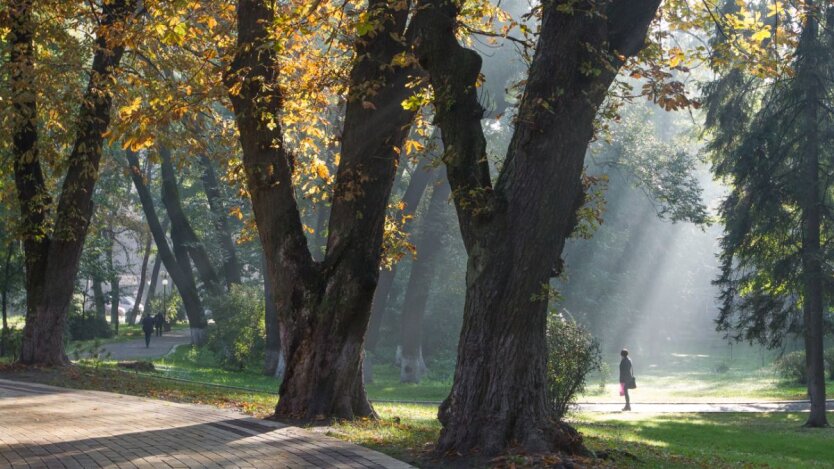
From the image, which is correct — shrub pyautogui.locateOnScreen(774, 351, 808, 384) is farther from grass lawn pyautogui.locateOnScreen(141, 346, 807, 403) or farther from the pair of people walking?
the pair of people walking

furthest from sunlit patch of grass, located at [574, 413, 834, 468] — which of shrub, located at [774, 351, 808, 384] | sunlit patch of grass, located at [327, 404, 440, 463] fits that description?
shrub, located at [774, 351, 808, 384]

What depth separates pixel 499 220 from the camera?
29.5ft

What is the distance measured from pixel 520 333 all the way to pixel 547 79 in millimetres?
2365

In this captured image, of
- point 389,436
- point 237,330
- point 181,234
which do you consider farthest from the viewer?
point 181,234

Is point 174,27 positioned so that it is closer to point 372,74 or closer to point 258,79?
point 258,79

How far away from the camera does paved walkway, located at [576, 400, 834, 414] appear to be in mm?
27198

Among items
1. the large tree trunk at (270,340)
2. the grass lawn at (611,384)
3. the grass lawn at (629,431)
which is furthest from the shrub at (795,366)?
the large tree trunk at (270,340)

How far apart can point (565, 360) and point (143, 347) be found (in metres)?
33.4

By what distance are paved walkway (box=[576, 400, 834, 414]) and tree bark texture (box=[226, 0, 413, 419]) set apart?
15.4 m

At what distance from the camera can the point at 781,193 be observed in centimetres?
2483

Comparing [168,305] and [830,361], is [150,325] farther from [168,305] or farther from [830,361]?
[830,361]

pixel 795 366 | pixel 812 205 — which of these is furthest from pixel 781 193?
pixel 795 366

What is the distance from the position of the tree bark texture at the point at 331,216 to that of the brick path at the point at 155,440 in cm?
→ 114

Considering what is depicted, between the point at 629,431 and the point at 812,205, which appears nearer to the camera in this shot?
the point at 629,431
